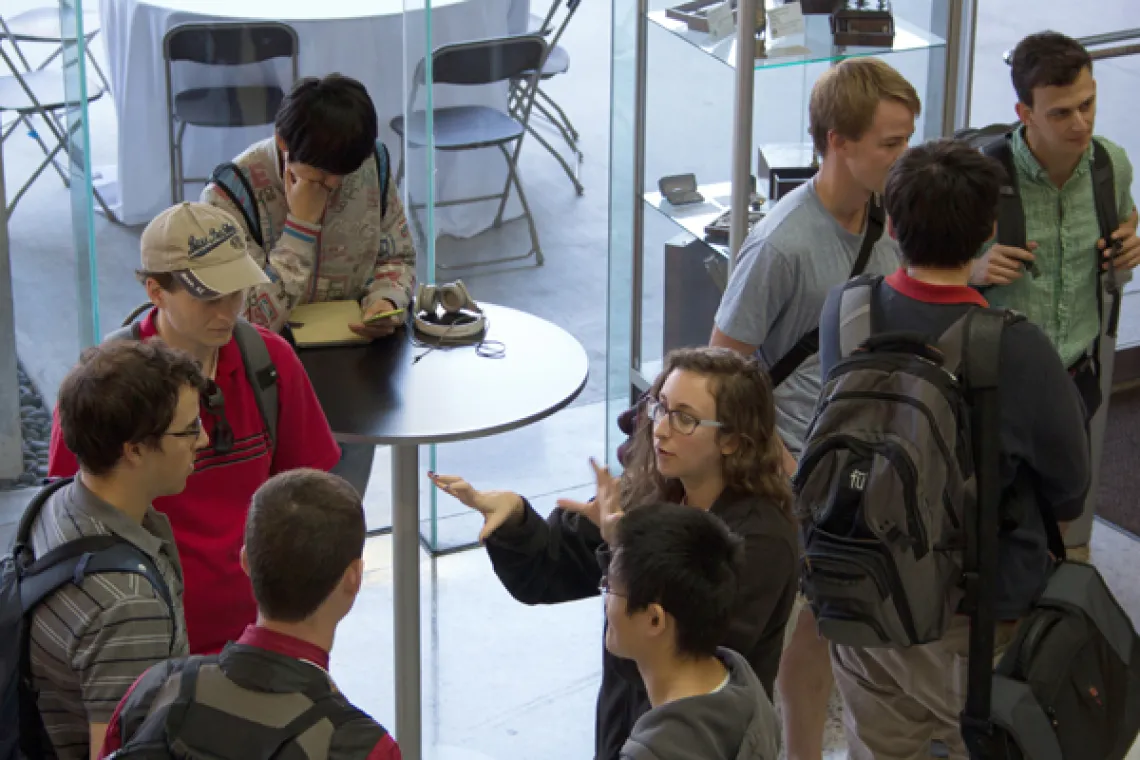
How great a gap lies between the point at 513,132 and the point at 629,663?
227cm

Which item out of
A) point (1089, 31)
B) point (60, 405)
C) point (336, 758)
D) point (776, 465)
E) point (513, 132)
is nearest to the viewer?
point (336, 758)

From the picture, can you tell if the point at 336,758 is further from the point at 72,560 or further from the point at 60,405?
the point at 60,405

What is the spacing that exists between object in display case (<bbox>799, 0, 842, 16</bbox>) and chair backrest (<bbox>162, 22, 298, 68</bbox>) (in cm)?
130

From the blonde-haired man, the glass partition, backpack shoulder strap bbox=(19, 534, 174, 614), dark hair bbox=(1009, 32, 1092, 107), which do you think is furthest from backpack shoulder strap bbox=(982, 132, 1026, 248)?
the glass partition

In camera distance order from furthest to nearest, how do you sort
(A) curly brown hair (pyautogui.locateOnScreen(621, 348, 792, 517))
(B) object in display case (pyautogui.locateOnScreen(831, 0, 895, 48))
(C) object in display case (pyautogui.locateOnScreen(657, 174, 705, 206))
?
(C) object in display case (pyautogui.locateOnScreen(657, 174, 705, 206))
(B) object in display case (pyautogui.locateOnScreen(831, 0, 895, 48))
(A) curly brown hair (pyautogui.locateOnScreen(621, 348, 792, 517))

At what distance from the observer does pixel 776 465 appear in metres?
2.20

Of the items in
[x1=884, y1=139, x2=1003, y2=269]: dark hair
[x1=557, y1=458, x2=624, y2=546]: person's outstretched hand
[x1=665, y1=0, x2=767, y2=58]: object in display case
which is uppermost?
[x1=665, y1=0, x2=767, y2=58]: object in display case

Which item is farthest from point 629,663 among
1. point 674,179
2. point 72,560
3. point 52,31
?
point 52,31

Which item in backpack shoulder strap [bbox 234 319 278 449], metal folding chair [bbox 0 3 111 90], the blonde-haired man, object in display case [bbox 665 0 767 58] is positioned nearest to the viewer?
backpack shoulder strap [bbox 234 319 278 449]

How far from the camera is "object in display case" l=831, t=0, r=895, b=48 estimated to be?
11.7 feet

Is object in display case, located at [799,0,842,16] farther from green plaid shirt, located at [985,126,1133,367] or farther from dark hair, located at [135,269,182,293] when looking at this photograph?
dark hair, located at [135,269,182,293]

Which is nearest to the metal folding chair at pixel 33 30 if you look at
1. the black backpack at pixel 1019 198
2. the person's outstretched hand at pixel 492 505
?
the person's outstretched hand at pixel 492 505

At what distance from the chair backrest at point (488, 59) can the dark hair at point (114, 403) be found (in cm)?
193

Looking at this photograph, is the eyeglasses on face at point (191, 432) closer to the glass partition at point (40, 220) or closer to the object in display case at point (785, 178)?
the glass partition at point (40, 220)
